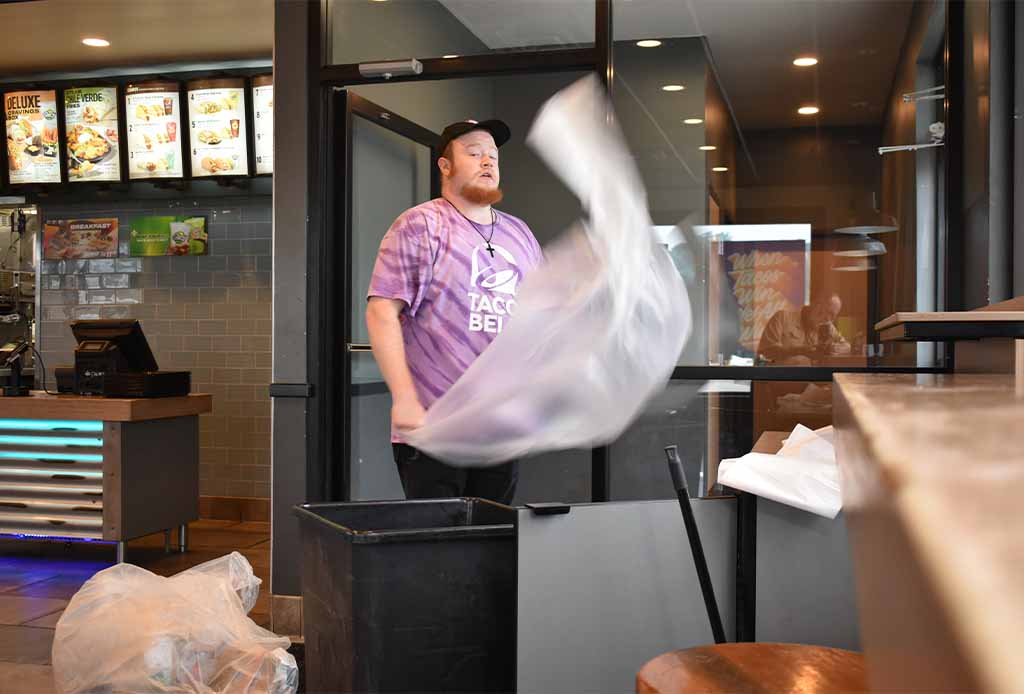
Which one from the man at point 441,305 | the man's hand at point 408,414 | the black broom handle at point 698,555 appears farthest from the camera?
the man at point 441,305

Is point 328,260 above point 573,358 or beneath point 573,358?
above

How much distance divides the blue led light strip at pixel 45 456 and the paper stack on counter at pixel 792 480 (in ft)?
13.4

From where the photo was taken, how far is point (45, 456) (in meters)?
5.05

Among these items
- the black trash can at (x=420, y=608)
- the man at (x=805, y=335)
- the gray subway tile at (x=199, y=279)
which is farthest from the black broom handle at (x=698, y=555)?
the gray subway tile at (x=199, y=279)

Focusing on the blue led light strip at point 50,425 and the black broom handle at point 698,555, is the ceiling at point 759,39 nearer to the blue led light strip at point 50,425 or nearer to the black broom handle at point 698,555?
the black broom handle at point 698,555

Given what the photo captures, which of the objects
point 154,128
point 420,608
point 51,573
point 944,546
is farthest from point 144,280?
point 944,546

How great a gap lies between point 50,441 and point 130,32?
8.17 ft

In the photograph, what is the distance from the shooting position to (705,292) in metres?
3.50

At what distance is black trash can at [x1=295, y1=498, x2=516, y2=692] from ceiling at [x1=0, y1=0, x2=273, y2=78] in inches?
182

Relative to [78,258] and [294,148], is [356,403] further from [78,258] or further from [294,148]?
[78,258]

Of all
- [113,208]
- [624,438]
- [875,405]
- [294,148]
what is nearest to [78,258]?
[113,208]

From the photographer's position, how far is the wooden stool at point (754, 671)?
1244mm

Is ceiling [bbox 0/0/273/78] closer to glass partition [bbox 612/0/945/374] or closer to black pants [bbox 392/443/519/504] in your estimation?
glass partition [bbox 612/0/945/374]

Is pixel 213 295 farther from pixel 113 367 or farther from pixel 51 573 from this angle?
pixel 51 573
